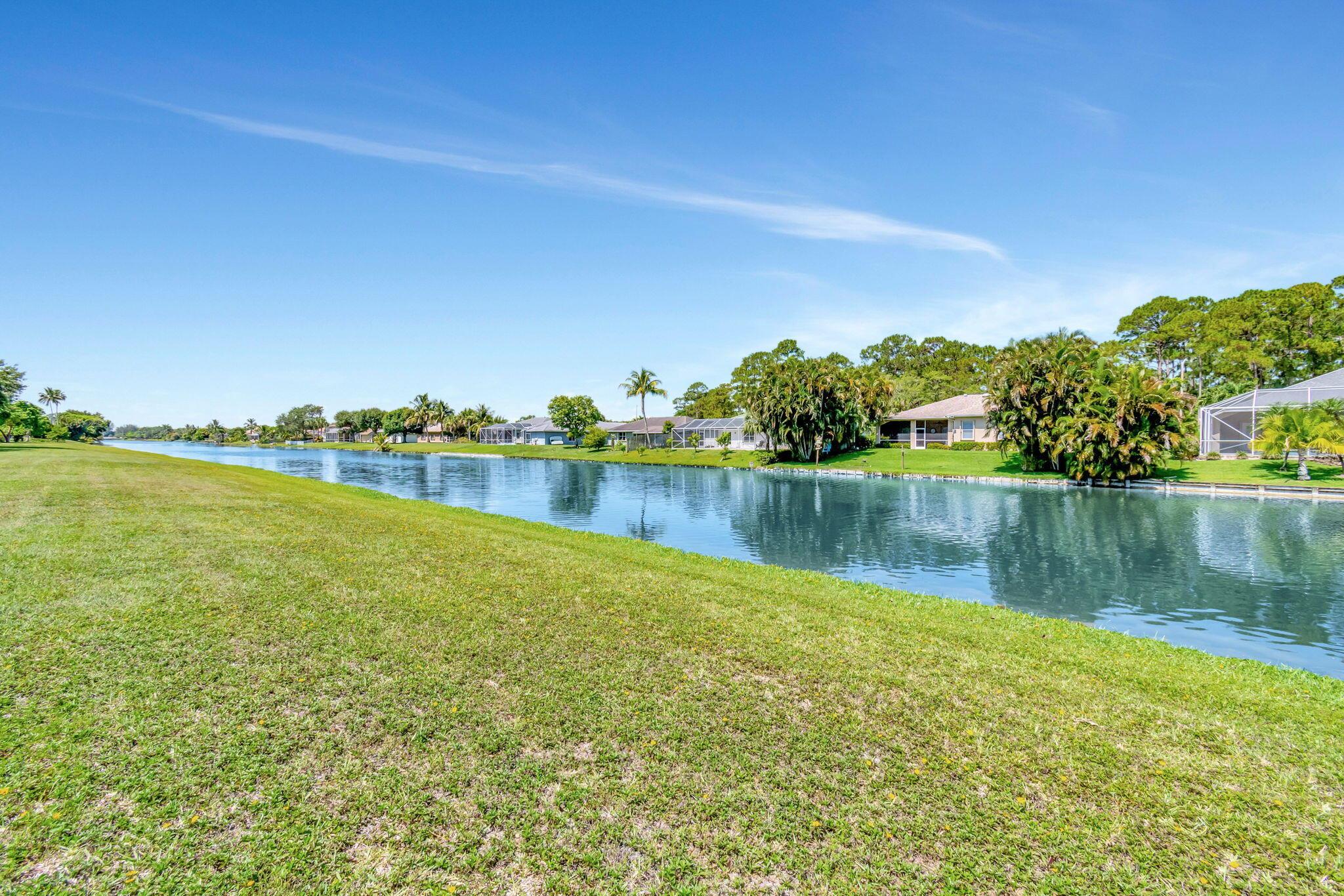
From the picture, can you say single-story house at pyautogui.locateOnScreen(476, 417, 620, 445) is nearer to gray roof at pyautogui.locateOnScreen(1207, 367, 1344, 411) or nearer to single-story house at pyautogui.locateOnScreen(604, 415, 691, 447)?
single-story house at pyautogui.locateOnScreen(604, 415, 691, 447)

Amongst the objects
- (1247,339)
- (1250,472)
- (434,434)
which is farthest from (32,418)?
(1247,339)

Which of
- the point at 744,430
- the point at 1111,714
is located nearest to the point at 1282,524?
the point at 1111,714

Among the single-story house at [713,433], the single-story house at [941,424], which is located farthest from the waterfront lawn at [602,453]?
the single-story house at [941,424]

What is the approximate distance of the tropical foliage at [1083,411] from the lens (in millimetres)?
38125

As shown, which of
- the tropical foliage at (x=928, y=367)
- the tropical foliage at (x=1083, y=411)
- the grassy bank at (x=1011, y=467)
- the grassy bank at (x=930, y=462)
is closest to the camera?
the grassy bank at (x=1011, y=467)

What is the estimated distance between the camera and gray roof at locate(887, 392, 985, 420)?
203 ft

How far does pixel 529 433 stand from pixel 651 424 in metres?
27.5

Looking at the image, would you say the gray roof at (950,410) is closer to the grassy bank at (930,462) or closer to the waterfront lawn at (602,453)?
the grassy bank at (930,462)

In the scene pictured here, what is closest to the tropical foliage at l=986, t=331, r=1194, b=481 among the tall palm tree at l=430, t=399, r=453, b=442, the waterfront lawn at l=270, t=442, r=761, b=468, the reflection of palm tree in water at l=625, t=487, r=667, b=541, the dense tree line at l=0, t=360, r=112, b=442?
the waterfront lawn at l=270, t=442, r=761, b=468

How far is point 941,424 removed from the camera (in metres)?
67.8

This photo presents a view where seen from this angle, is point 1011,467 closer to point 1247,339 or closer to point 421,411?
point 1247,339

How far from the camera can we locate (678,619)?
8.06 m

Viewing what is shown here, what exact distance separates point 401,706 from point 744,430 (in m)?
62.8

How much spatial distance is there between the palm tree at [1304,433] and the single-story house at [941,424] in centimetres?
2141
